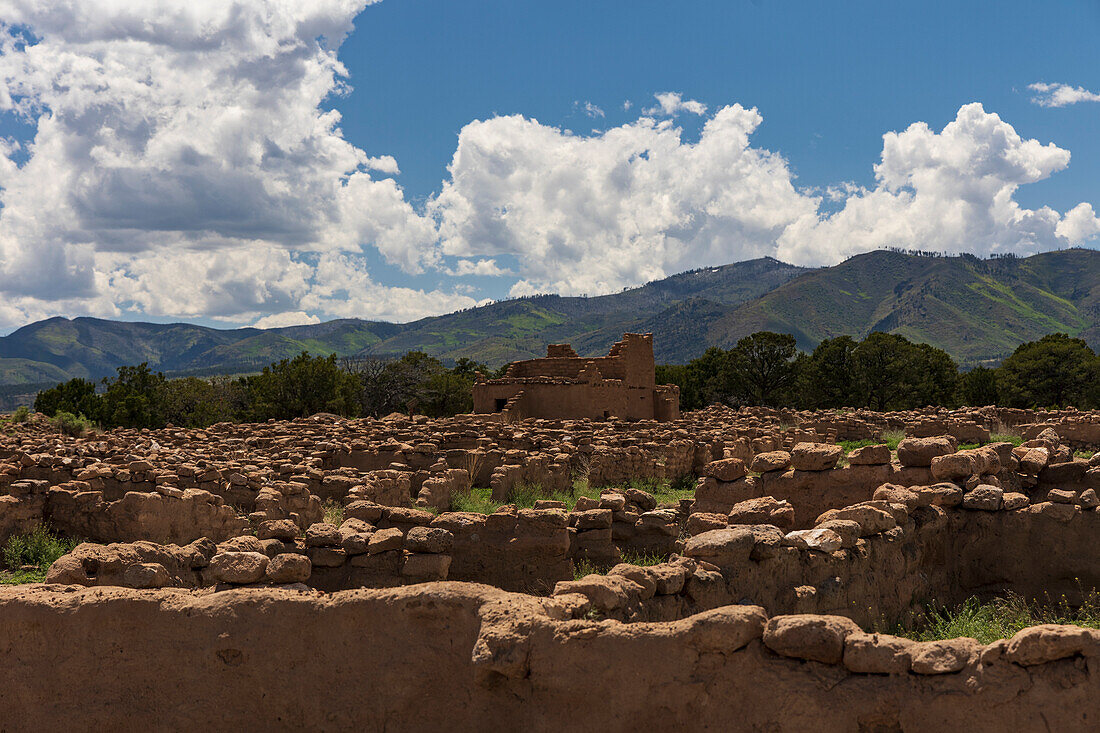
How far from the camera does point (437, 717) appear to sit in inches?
219

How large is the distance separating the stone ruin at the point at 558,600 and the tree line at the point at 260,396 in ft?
105

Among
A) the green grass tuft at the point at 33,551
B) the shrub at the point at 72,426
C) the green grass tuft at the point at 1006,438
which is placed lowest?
the green grass tuft at the point at 1006,438

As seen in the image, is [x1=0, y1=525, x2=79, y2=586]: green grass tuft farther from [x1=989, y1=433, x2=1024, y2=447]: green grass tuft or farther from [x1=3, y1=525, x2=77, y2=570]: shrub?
[x1=989, y1=433, x2=1024, y2=447]: green grass tuft

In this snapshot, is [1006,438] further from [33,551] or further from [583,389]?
[33,551]

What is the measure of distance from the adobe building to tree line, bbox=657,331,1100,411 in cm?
2377

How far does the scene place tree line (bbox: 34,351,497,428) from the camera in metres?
43.6

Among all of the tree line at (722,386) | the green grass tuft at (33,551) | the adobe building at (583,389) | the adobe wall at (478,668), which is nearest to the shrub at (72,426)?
the tree line at (722,386)

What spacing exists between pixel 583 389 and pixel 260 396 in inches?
1060

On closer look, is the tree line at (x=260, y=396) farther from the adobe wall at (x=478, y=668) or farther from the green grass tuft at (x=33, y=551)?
the adobe wall at (x=478, y=668)

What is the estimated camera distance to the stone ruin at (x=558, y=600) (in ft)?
16.3

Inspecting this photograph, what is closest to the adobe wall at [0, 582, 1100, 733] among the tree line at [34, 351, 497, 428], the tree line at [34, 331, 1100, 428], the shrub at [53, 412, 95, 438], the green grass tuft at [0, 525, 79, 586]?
the green grass tuft at [0, 525, 79, 586]

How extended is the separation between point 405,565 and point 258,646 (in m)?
2.10

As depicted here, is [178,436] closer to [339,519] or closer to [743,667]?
[339,519]

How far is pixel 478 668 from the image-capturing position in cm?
523
